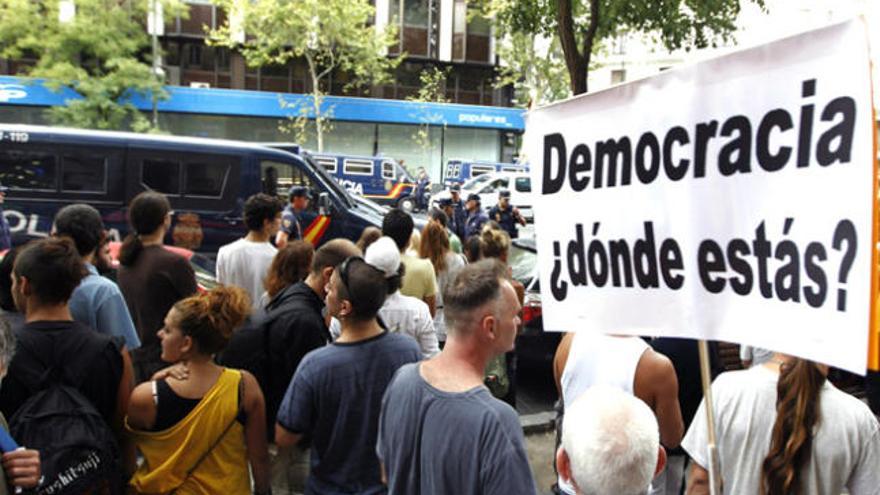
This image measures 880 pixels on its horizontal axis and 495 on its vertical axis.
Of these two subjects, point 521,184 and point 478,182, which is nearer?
point 521,184

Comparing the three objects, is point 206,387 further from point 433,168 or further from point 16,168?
point 433,168

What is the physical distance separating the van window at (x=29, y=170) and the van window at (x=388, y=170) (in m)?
Answer: 18.0

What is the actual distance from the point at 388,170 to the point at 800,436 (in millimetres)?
26210

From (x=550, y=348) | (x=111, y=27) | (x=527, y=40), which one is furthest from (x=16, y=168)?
(x=527, y=40)

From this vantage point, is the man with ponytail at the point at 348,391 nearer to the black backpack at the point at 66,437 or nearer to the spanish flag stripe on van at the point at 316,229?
the black backpack at the point at 66,437

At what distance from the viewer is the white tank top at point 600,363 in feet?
9.81

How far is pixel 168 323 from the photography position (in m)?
2.88

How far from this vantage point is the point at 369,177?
1097 inches

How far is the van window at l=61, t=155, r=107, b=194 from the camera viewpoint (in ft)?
33.8

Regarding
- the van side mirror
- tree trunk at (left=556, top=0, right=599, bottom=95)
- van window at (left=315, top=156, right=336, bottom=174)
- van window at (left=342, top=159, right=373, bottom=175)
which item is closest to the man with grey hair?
tree trunk at (left=556, top=0, right=599, bottom=95)

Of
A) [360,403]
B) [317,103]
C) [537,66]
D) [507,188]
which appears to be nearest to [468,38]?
[537,66]

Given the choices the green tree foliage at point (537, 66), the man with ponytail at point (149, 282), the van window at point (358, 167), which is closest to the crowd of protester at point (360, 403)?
the man with ponytail at point (149, 282)

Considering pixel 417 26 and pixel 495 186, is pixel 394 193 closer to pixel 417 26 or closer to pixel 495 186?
Answer: pixel 495 186

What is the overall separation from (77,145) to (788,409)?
10.1 meters
